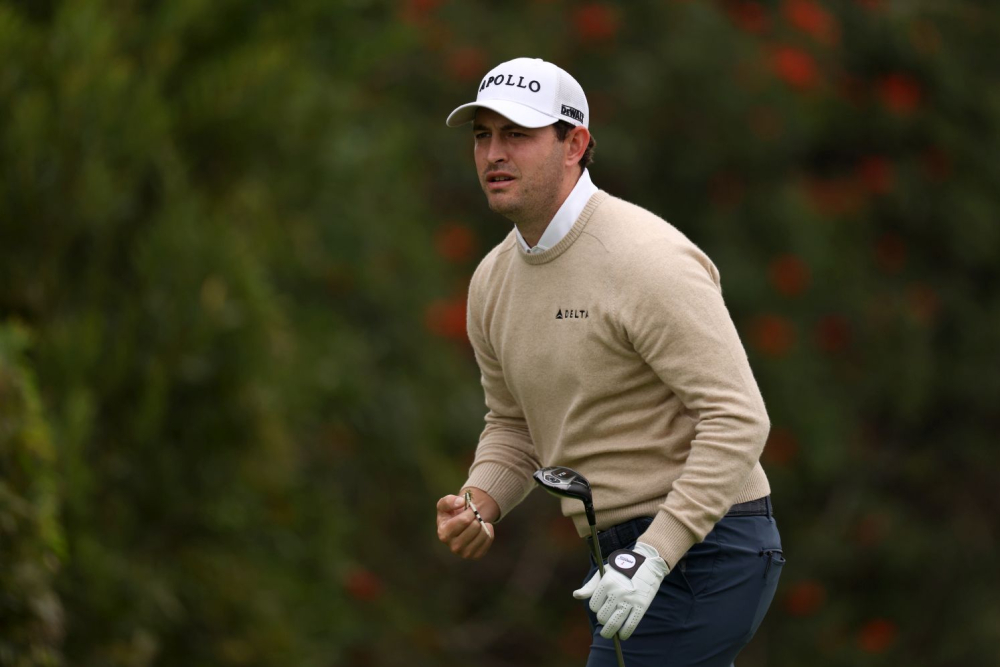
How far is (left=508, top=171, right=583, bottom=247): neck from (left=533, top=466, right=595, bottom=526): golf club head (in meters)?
0.58

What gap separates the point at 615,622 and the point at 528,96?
4.15ft

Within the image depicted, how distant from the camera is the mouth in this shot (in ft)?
11.8

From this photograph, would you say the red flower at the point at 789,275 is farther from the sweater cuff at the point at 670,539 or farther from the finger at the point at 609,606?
the finger at the point at 609,606

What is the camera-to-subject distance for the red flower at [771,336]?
13773 mm

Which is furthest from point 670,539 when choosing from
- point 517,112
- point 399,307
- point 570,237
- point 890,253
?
point 890,253

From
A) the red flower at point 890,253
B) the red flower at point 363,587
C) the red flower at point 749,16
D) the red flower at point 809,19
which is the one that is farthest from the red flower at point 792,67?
the red flower at point 363,587

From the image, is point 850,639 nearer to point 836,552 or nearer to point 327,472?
point 836,552

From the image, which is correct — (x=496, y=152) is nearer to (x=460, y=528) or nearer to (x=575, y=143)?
(x=575, y=143)

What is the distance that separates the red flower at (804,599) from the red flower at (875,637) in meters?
0.58

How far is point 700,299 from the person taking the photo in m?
3.45

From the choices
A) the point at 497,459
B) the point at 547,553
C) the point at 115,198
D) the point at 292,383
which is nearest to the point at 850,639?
the point at 547,553

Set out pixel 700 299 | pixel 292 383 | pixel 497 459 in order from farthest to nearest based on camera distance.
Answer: pixel 292 383 < pixel 497 459 < pixel 700 299

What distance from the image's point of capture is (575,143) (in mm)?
3684

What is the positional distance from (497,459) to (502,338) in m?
0.41
